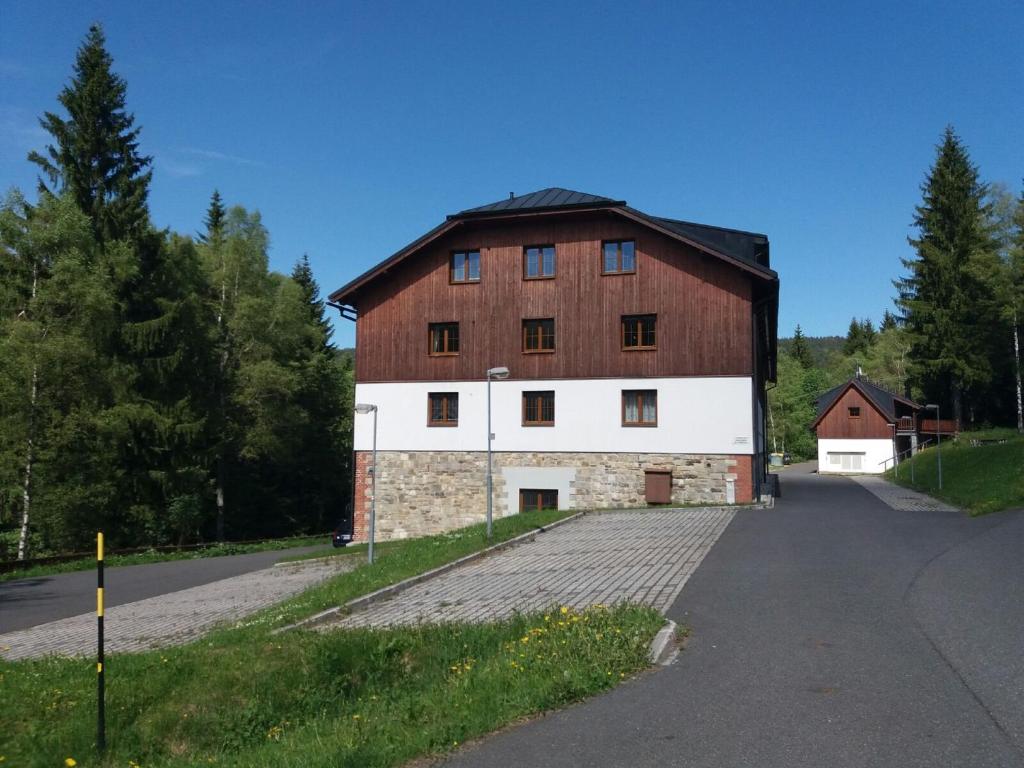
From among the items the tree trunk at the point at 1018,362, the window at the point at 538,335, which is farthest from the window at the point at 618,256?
the tree trunk at the point at 1018,362

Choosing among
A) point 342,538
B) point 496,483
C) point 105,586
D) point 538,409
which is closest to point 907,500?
point 538,409

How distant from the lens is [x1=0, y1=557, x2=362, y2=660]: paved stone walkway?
1274 cm

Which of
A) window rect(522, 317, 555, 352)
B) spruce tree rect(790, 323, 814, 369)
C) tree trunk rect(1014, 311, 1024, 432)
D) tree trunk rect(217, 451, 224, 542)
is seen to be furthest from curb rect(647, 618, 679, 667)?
spruce tree rect(790, 323, 814, 369)

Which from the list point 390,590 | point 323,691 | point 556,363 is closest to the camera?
point 323,691

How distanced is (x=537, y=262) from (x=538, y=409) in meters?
5.66

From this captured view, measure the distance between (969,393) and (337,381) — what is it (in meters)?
44.5

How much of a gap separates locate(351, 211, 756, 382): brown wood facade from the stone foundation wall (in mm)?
3073

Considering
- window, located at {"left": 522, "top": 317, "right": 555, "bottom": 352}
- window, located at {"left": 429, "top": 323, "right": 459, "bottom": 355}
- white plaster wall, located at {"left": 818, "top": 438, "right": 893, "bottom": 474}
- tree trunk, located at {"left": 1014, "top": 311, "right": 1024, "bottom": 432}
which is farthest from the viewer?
white plaster wall, located at {"left": 818, "top": 438, "right": 893, "bottom": 474}

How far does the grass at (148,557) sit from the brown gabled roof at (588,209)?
1129 centimetres

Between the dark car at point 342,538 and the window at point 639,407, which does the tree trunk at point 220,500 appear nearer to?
the dark car at point 342,538

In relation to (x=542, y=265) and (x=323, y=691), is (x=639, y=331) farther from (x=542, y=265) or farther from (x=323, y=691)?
(x=323, y=691)

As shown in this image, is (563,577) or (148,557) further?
(148,557)

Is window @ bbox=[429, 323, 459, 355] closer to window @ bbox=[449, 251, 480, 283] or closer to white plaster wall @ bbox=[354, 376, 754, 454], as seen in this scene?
white plaster wall @ bbox=[354, 376, 754, 454]

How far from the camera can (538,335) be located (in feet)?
92.3
